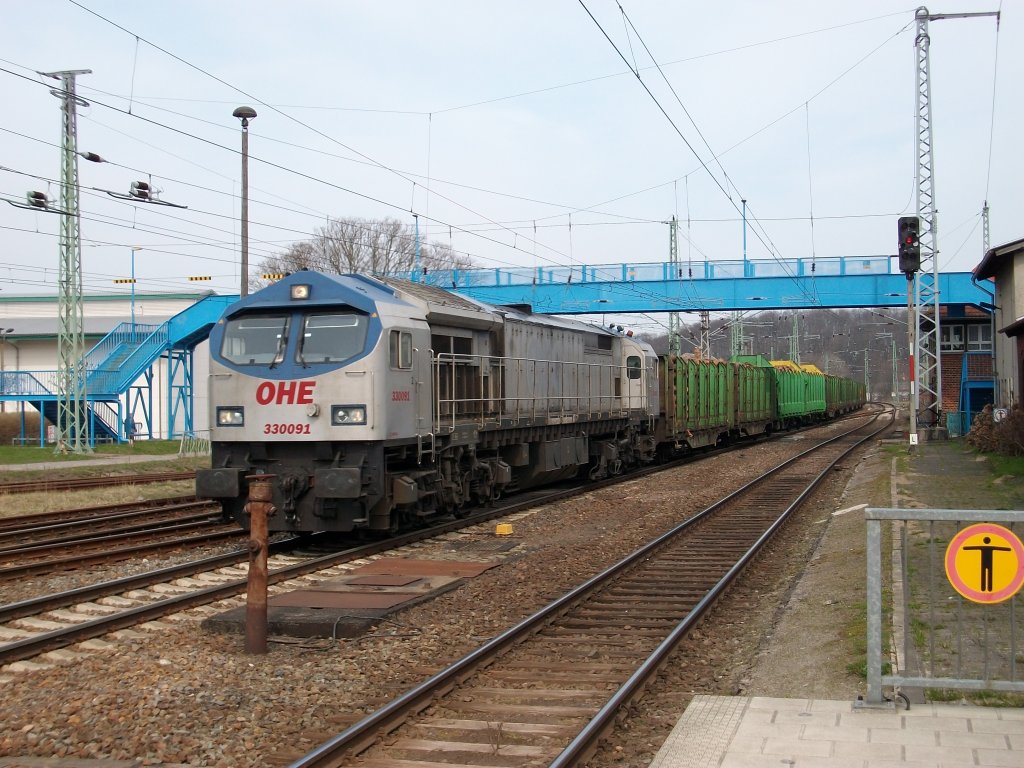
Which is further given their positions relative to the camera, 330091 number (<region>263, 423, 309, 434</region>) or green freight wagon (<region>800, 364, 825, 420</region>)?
green freight wagon (<region>800, 364, 825, 420</region>)

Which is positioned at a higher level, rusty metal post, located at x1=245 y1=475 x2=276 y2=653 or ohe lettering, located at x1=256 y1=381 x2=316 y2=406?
ohe lettering, located at x1=256 y1=381 x2=316 y2=406

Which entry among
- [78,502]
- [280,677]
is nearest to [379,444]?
[280,677]

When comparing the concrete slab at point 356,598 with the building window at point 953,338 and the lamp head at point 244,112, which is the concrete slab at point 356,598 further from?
the building window at point 953,338

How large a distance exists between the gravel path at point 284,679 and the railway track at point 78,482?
43.0ft

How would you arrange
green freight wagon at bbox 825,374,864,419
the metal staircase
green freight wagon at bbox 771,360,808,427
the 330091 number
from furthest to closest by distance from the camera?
green freight wagon at bbox 825,374,864,419 → green freight wagon at bbox 771,360,808,427 → the metal staircase → the 330091 number

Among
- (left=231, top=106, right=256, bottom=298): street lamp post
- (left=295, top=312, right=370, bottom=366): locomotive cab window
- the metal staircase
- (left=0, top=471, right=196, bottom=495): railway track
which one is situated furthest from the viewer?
the metal staircase

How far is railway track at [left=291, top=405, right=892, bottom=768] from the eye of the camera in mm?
5613

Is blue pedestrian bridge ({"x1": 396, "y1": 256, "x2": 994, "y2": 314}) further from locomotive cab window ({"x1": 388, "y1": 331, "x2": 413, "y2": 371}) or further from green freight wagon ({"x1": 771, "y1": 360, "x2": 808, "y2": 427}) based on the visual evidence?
locomotive cab window ({"x1": 388, "y1": 331, "x2": 413, "y2": 371})

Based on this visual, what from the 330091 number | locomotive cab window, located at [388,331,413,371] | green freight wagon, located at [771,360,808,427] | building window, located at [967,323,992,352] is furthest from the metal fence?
building window, located at [967,323,992,352]

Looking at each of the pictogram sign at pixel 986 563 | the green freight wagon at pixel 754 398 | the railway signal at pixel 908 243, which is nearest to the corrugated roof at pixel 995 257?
the railway signal at pixel 908 243

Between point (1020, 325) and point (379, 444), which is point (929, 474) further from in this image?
point (379, 444)

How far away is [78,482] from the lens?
21.1 m

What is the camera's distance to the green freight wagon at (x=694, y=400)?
2814cm

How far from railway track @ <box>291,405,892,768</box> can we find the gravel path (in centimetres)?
26
